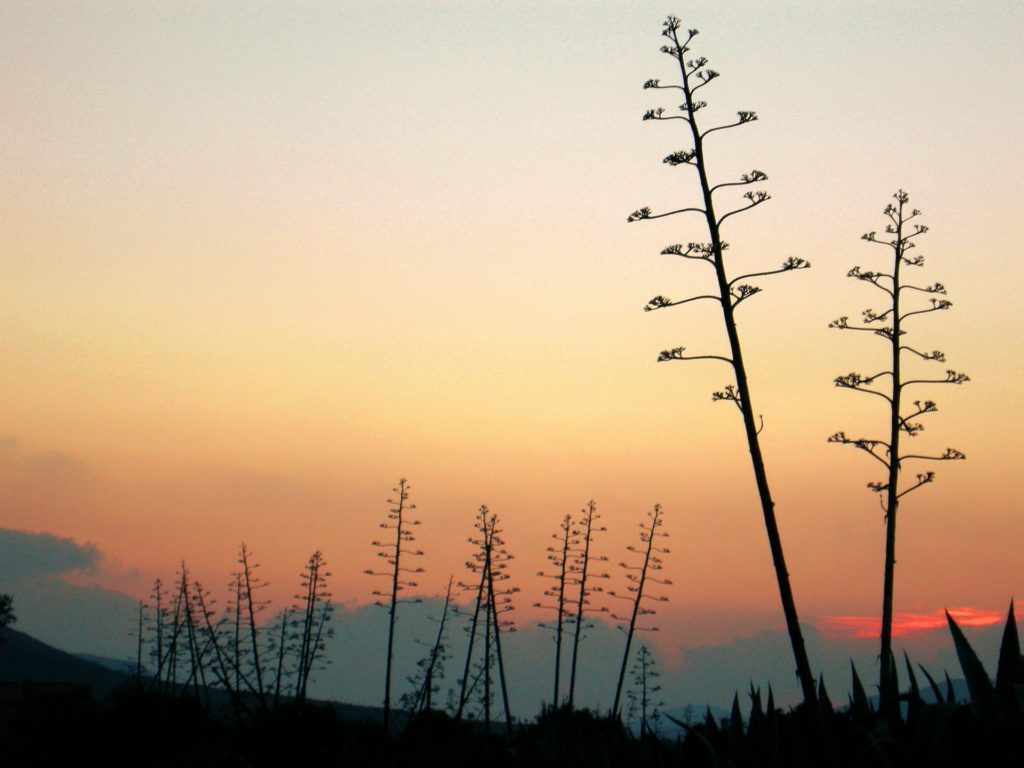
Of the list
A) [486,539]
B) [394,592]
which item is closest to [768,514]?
[486,539]

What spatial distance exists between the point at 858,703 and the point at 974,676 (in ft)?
5.47

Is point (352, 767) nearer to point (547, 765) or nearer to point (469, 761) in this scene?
point (469, 761)

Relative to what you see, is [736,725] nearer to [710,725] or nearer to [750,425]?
[710,725]

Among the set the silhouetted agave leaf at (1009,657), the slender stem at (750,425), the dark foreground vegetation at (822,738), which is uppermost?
the slender stem at (750,425)

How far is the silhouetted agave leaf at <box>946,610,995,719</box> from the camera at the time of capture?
18.8ft

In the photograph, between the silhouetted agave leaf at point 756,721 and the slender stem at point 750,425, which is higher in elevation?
the slender stem at point 750,425

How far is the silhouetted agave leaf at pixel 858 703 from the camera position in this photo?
7242mm

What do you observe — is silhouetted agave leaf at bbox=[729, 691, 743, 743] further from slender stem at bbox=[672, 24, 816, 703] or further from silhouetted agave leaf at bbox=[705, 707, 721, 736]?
slender stem at bbox=[672, 24, 816, 703]

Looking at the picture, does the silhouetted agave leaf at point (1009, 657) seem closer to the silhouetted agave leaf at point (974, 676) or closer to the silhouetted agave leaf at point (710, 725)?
the silhouetted agave leaf at point (974, 676)

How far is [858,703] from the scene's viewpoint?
7430mm

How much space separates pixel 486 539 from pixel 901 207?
3502 cm

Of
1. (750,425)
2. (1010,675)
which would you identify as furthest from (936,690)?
(750,425)

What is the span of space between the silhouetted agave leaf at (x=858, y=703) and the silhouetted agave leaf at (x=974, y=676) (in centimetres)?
115

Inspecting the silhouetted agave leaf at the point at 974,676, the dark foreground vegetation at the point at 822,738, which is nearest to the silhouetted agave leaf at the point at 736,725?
the dark foreground vegetation at the point at 822,738
